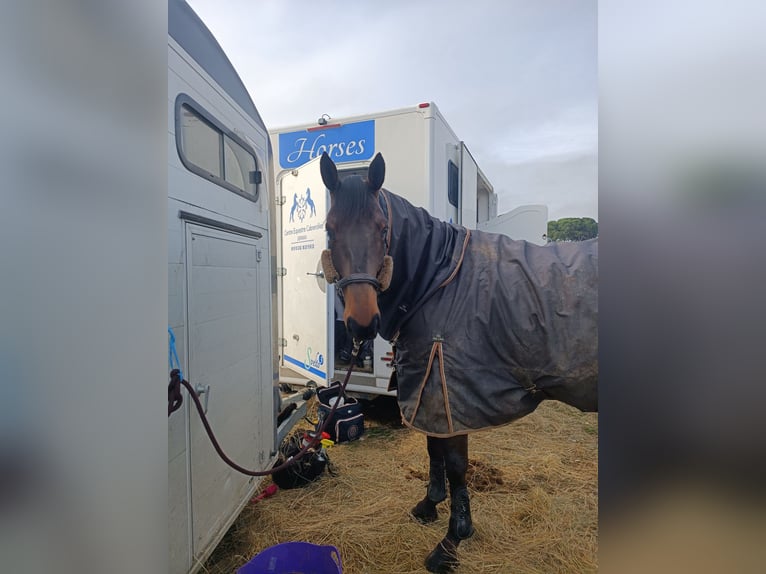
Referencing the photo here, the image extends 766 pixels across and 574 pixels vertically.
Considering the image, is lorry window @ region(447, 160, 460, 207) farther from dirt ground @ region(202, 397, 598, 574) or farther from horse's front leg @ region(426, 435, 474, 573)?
horse's front leg @ region(426, 435, 474, 573)

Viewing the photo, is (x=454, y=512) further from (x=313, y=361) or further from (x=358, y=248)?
(x=313, y=361)

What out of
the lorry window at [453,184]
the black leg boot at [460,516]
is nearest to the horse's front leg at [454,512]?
the black leg boot at [460,516]

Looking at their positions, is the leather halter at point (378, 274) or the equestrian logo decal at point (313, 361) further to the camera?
the equestrian logo decal at point (313, 361)

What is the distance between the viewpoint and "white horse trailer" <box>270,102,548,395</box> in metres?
3.60

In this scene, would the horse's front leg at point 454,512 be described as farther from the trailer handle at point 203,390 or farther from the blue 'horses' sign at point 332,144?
the blue 'horses' sign at point 332,144

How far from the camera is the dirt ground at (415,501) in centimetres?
206

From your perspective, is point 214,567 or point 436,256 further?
point 436,256

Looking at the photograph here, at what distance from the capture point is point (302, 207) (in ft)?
12.4

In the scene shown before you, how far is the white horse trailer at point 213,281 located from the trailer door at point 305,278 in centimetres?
109

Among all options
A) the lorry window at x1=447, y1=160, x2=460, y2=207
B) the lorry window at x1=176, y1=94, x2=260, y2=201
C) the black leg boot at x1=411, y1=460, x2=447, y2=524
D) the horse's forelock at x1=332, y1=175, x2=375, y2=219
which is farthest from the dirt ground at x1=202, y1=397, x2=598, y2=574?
the lorry window at x1=447, y1=160, x2=460, y2=207
